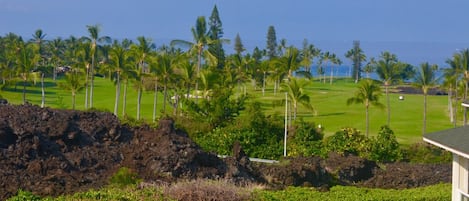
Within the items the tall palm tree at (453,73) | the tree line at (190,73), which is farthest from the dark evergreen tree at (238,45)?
the tall palm tree at (453,73)

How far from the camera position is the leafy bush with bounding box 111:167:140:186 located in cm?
2092

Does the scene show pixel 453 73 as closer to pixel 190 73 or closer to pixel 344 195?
pixel 190 73

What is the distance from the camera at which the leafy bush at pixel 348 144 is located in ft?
128

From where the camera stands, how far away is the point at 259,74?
93812 millimetres

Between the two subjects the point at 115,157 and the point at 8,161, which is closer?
the point at 8,161

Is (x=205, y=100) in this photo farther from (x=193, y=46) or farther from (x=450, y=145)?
(x=450, y=145)

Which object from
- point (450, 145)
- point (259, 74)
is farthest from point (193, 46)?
point (450, 145)

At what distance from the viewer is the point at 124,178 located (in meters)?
21.1

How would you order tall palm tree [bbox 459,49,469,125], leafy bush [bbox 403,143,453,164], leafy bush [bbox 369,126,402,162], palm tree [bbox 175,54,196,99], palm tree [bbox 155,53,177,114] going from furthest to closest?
tall palm tree [bbox 459,49,469,125]
palm tree [bbox 175,54,196,99]
palm tree [bbox 155,53,177,114]
leafy bush [bbox 403,143,453,164]
leafy bush [bbox 369,126,402,162]

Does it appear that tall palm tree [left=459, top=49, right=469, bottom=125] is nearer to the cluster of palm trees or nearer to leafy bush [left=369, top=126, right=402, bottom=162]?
the cluster of palm trees

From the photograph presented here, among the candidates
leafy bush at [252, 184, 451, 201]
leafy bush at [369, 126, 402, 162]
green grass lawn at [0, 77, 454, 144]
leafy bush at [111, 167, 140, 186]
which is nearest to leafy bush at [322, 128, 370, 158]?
leafy bush at [369, 126, 402, 162]

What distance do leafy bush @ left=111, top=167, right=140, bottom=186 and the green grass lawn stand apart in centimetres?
2874

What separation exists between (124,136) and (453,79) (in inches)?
1828

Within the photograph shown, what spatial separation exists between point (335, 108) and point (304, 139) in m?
34.3
